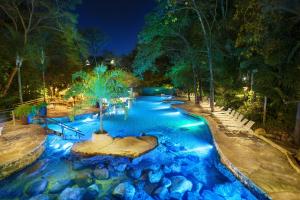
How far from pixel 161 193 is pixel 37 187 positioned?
137 inches

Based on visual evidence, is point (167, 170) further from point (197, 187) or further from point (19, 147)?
point (19, 147)

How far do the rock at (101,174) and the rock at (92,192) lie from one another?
0.54 meters

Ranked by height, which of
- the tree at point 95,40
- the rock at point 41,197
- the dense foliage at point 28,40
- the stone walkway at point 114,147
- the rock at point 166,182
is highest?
the tree at point 95,40

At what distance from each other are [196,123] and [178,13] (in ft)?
28.4

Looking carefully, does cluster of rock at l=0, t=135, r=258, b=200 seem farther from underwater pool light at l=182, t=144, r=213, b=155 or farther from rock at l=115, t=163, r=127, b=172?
underwater pool light at l=182, t=144, r=213, b=155

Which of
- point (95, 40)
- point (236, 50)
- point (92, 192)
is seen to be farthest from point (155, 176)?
point (95, 40)

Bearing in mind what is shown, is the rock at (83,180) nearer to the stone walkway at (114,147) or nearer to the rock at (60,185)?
the rock at (60,185)

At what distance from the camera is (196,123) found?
1303 cm

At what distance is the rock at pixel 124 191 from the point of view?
5.60 m

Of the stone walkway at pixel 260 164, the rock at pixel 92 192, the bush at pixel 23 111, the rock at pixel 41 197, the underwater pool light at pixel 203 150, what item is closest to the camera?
the stone walkway at pixel 260 164

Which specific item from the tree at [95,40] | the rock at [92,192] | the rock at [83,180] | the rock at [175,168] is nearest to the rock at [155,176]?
the rock at [175,168]

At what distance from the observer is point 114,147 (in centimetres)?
820

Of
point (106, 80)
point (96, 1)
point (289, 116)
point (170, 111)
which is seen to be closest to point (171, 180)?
point (106, 80)

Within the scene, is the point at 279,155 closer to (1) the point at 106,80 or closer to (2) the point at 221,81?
(1) the point at 106,80
